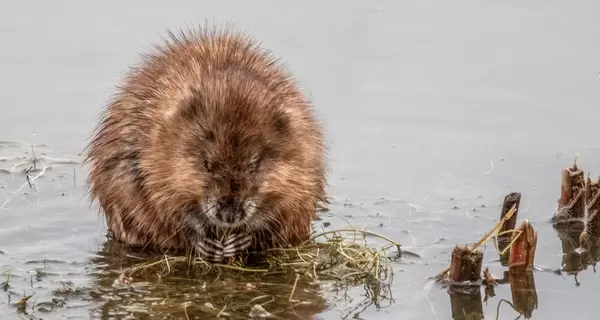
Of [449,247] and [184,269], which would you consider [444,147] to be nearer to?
[449,247]

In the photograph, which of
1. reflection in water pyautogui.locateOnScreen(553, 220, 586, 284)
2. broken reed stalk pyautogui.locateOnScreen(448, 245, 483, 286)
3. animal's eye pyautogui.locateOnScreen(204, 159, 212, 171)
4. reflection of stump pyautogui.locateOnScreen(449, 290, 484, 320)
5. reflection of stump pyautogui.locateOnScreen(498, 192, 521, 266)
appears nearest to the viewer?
reflection of stump pyautogui.locateOnScreen(449, 290, 484, 320)

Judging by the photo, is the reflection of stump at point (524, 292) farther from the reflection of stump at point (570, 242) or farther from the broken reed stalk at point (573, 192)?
the broken reed stalk at point (573, 192)

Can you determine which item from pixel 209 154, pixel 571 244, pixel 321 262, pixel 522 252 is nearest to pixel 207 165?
pixel 209 154

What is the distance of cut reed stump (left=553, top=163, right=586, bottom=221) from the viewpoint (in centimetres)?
634

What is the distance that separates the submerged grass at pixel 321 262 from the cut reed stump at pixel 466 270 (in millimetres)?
366

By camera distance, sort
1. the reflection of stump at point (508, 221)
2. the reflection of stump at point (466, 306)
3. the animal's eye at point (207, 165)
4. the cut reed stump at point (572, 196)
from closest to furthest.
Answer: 1. the reflection of stump at point (466, 306)
2. the animal's eye at point (207, 165)
3. the reflection of stump at point (508, 221)
4. the cut reed stump at point (572, 196)

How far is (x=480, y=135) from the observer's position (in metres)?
7.89

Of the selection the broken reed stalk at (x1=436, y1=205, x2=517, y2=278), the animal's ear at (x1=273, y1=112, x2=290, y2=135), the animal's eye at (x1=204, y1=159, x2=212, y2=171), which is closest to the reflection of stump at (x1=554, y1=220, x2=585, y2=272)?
the broken reed stalk at (x1=436, y1=205, x2=517, y2=278)

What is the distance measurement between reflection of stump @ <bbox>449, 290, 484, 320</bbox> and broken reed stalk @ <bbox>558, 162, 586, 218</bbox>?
121 centimetres

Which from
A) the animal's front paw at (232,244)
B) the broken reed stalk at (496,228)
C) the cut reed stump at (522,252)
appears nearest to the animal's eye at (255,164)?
the animal's front paw at (232,244)

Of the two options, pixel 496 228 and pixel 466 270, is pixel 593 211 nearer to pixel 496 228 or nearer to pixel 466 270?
pixel 496 228

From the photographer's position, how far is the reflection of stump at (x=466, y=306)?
5.22m

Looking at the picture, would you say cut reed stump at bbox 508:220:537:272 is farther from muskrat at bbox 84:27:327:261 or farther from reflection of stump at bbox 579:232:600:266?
muskrat at bbox 84:27:327:261

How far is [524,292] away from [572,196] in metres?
1.12
